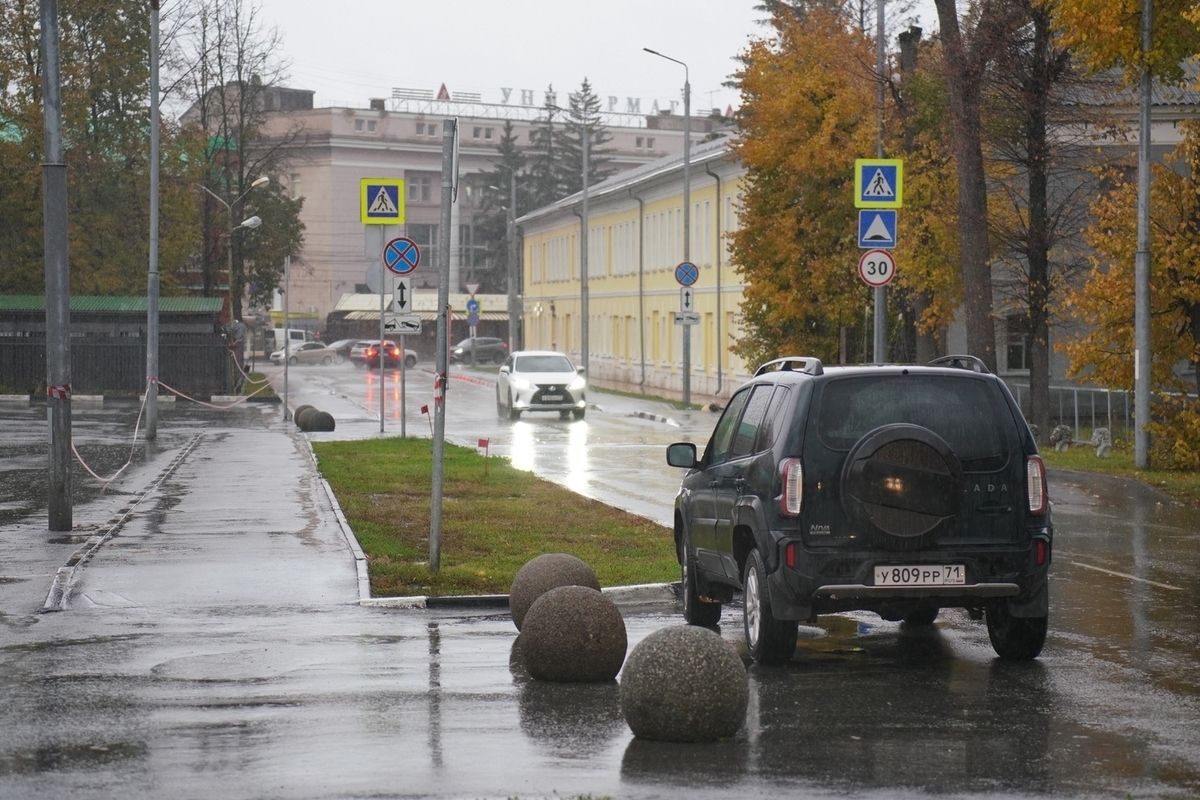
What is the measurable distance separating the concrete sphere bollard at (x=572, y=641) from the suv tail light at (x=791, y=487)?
3.62 ft

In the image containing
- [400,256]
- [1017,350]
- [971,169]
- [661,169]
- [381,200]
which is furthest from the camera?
[661,169]

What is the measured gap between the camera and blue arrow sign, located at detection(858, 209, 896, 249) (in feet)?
72.9

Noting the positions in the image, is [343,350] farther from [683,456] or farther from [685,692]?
[685,692]

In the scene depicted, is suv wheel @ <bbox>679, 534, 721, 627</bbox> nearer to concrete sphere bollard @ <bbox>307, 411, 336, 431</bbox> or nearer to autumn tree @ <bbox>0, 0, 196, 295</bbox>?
concrete sphere bollard @ <bbox>307, 411, 336, 431</bbox>

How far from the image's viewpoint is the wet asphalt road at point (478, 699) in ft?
22.1

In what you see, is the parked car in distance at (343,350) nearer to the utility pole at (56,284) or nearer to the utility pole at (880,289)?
the utility pole at (880,289)

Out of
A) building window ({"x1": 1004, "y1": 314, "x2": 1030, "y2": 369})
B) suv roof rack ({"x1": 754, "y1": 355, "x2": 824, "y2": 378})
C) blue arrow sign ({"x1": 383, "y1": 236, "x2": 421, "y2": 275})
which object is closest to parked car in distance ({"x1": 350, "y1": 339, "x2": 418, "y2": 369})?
building window ({"x1": 1004, "y1": 314, "x2": 1030, "y2": 369})

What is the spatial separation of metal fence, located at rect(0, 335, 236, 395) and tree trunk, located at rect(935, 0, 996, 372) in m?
27.2

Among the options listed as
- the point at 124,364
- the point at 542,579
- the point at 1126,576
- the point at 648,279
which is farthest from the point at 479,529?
the point at 648,279

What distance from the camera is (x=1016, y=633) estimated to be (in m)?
9.63

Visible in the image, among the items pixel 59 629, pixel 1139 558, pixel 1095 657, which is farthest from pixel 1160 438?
pixel 59 629

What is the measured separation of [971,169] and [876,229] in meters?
6.75

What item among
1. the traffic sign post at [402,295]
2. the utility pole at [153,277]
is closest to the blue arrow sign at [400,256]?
the traffic sign post at [402,295]

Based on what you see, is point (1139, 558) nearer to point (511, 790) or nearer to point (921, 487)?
point (921, 487)
